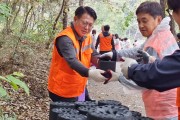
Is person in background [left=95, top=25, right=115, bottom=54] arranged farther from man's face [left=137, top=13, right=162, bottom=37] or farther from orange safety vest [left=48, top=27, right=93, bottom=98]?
man's face [left=137, top=13, right=162, bottom=37]

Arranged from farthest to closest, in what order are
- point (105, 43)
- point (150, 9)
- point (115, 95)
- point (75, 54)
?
1. point (105, 43)
2. point (115, 95)
3. point (75, 54)
4. point (150, 9)

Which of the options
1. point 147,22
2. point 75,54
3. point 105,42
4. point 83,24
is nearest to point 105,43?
point 105,42

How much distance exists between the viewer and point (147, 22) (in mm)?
2609

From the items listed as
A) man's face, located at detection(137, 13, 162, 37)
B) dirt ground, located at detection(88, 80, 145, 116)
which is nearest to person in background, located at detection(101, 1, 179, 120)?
man's face, located at detection(137, 13, 162, 37)

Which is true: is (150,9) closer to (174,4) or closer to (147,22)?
(147,22)

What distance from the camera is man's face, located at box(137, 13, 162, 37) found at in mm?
2610

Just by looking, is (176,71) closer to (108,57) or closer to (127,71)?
(127,71)

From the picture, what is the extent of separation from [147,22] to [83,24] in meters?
0.79

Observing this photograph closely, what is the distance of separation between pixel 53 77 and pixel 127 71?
1.56 m

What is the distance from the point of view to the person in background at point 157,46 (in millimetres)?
2471

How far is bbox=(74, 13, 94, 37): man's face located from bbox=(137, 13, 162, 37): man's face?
0.68 metres

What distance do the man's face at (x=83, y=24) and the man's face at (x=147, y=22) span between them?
0.68m

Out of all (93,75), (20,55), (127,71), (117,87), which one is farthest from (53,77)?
(117,87)

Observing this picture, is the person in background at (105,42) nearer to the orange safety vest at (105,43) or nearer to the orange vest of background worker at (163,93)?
the orange safety vest at (105,43)
